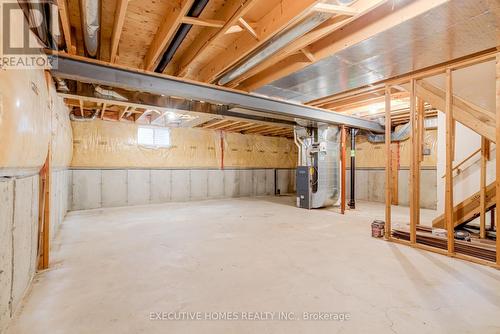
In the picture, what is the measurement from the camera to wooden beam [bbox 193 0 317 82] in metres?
1.97

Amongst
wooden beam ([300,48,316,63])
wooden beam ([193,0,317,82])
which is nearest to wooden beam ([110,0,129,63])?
wooden beam ([193,0,317,82])

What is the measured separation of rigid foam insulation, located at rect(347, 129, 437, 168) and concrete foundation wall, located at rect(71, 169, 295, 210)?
2915 millimetres

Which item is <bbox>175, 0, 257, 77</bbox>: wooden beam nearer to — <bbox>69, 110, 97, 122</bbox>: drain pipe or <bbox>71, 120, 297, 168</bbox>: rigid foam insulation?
<bbox>69, 110, 97, 122</bbox>: drain pipe

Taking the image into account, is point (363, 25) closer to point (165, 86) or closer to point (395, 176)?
point (165, 86)

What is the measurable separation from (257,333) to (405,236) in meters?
2.84

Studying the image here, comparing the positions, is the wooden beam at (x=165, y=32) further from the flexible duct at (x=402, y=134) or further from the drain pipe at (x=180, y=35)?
the flexible duct at (x=402, y=134)

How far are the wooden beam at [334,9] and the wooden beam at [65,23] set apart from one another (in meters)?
1.90

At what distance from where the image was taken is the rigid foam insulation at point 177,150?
235 inches

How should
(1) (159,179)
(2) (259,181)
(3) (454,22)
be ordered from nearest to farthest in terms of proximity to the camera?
(3) (454,22) < (1) (159,179) < (2) (259,181)

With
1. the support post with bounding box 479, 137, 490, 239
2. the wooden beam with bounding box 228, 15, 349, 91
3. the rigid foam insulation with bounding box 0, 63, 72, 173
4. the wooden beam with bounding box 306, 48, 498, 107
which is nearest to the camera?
the rigid foam insulation with bounding box 0, 63, 72, 173

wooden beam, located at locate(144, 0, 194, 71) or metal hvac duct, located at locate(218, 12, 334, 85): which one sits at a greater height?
wooden beam, located at locate(144, 0, 194, 71)

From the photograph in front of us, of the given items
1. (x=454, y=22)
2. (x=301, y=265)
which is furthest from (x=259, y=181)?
(x=454, y=22)

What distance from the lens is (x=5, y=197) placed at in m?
1.48

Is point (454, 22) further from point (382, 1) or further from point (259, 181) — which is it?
point (259, 181)
